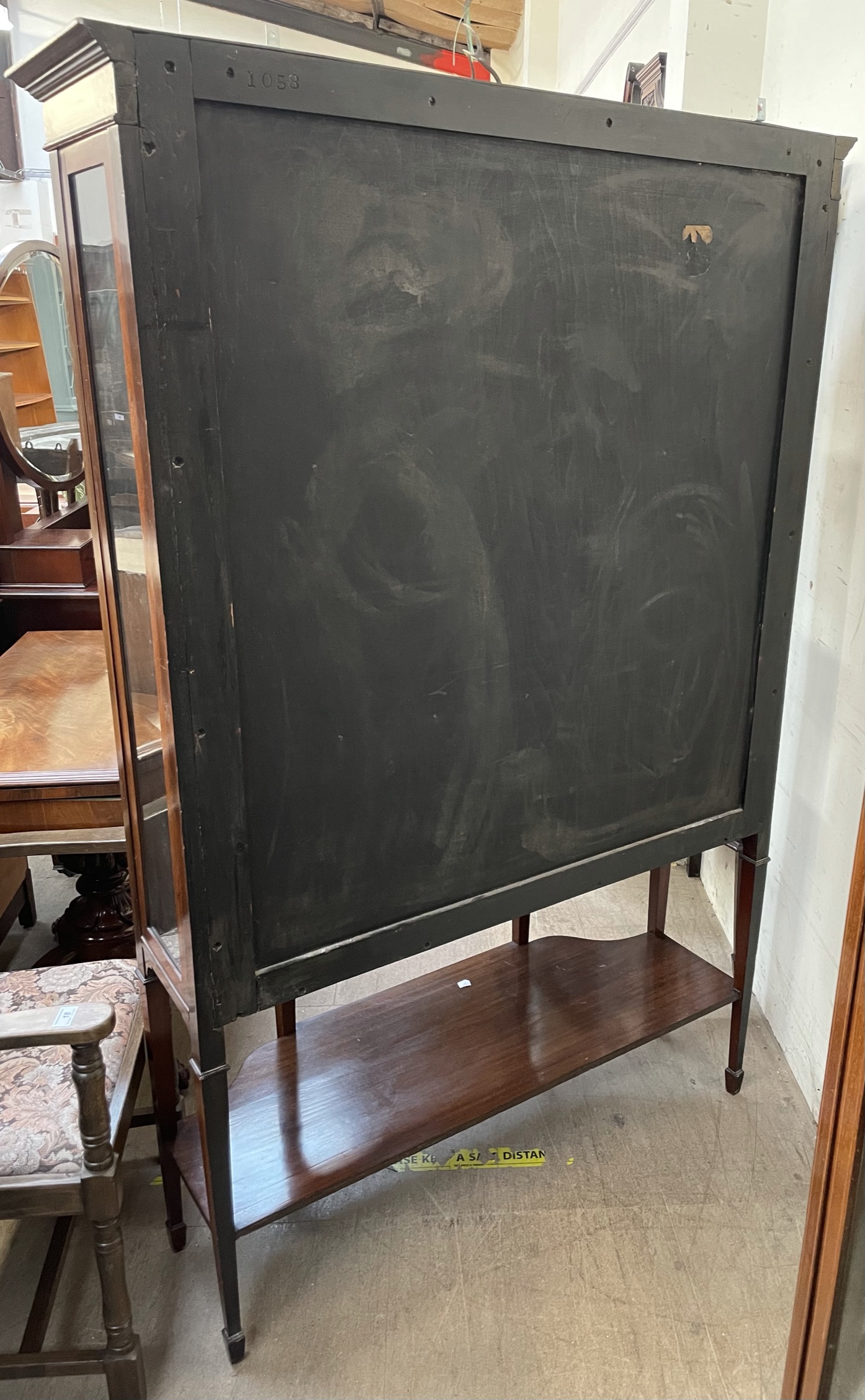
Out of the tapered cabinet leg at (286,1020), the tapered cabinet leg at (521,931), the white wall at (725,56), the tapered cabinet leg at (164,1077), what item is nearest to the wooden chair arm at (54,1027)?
the tapered cabinet leg at (164,1077)

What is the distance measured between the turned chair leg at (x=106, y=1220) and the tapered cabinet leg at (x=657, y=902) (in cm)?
123

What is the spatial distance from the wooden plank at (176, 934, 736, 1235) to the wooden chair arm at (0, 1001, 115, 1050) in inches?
18.3

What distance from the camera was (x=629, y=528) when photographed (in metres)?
1.51

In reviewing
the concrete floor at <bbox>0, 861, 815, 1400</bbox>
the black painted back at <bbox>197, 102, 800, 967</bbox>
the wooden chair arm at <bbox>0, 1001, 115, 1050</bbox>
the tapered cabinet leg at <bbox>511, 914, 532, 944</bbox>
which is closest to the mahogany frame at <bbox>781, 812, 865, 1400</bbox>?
the concrete floor at <bbox>0, 861, 815, 1400</bbox>

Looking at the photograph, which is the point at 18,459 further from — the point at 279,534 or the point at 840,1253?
the point at 840,1253

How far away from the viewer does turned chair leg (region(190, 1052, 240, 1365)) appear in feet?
4.53

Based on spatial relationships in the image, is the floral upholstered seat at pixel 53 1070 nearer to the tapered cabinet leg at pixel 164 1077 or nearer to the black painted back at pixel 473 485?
the tapered cabinet leg at pixel 164 1077

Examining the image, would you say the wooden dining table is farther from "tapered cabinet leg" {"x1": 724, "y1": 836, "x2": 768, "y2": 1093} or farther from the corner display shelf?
"tapered cabinet leg" {"x1": 724, "y1": 836, "x2": 768, "y2": 1093}

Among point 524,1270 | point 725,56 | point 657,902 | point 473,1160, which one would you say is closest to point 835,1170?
point 524,1270

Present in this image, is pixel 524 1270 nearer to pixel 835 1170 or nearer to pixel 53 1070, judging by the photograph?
pixel 835 1170

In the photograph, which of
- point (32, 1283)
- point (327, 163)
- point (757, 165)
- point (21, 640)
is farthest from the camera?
point (21, 640)

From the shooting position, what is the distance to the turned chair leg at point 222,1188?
1.38 meters

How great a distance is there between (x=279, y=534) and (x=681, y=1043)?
1.57 metres

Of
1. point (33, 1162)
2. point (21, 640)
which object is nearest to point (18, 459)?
point (21, 640)
